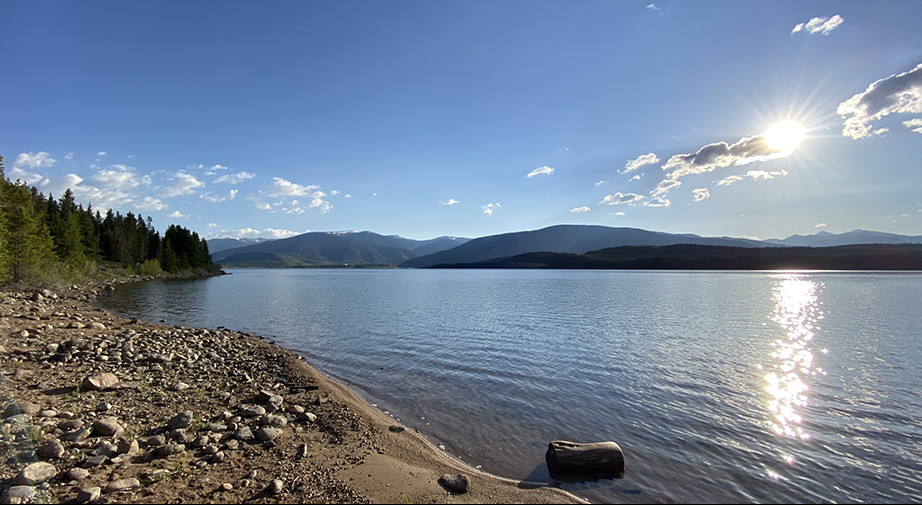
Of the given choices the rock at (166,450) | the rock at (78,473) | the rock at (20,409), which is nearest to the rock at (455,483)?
the rock at (166,450)

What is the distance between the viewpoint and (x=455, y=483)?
873 cm

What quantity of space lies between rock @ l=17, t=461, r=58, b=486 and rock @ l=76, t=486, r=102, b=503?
2.86ft

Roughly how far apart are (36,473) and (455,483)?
8.00 meters

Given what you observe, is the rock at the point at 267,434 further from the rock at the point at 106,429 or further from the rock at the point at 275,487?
the rock at the point at 106,429

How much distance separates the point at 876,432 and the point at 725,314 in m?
32.0

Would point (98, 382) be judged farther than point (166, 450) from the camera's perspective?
Yes

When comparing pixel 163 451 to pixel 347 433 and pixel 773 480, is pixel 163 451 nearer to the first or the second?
pixel 347 433

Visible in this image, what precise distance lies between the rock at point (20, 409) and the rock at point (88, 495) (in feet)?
17.8

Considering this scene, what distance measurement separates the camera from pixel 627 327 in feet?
107

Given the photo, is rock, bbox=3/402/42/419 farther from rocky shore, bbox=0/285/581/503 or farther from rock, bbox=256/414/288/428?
rock, bbox=256/414/288/428

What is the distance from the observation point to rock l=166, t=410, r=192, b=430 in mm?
10523

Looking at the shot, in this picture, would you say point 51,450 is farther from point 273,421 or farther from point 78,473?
point 273,421

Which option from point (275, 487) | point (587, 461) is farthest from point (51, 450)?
point (587, 461)

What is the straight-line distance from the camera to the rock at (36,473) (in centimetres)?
702
